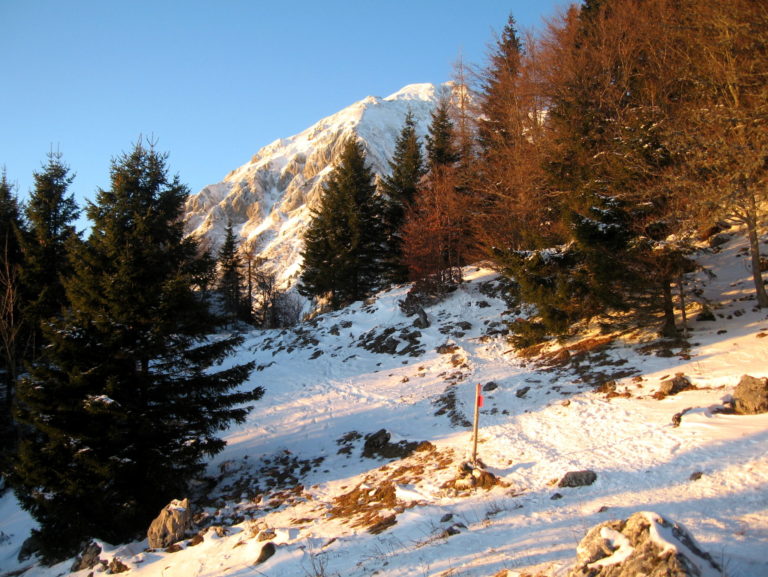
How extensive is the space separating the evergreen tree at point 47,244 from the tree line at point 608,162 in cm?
1509

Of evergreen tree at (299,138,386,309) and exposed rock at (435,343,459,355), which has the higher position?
evergreen tree at (299,138,386,309)

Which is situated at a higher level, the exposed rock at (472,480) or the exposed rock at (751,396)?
the exposed rock at (751,396)

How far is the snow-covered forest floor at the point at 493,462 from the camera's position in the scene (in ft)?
16.3

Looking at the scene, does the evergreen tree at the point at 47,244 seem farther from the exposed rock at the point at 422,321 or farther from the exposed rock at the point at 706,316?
the exposed rock at the point at 706,316

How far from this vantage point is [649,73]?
14000 millimetres

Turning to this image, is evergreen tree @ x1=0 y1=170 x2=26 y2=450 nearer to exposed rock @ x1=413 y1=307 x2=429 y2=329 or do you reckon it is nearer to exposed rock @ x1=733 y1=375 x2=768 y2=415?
exposed rock @ x1=413 y1=307 x2=429 y2=329

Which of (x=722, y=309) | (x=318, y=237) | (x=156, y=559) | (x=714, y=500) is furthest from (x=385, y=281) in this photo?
(x=714, y=500)

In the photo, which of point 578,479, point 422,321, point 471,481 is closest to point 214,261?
point 471,481

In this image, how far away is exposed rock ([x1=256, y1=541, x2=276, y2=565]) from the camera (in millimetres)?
6320

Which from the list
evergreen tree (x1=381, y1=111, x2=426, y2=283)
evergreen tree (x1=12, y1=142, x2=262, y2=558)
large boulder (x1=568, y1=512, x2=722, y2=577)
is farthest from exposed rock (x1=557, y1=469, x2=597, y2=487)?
evergreen tree (x1=381, y1=111, x2=426, y2=283)

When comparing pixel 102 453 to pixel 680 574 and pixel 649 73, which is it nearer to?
pixel 680 574

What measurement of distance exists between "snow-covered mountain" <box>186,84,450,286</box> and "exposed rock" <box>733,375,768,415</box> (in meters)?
87.6

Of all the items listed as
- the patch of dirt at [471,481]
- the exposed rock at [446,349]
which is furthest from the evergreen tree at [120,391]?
the exposed rock at [446,349]

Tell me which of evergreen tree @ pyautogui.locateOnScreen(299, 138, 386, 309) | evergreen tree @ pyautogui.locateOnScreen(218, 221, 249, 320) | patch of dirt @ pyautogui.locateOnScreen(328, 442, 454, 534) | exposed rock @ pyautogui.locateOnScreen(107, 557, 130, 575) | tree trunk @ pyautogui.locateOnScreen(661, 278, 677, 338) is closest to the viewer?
patch of dirt @ pyautogui.locateOnScreen(328, 442, 454, 534)
